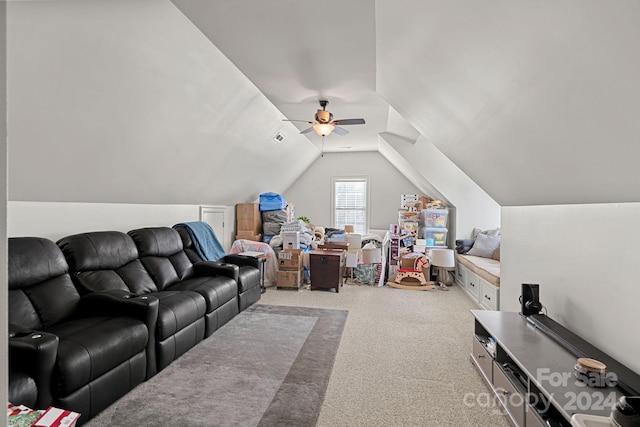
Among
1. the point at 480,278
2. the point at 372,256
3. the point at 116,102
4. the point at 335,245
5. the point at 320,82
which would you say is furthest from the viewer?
the point at 335,245

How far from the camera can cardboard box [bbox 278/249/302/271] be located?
18.3 ft

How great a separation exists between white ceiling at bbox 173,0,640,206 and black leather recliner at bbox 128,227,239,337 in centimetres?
209

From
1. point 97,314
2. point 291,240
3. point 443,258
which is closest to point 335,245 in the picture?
point 291,240

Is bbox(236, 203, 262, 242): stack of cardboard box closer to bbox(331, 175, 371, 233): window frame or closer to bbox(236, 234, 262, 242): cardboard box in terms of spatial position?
bbox(236, 234, 262, 242): cardboard box

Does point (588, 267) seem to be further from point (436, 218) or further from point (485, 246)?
point (436, 218)

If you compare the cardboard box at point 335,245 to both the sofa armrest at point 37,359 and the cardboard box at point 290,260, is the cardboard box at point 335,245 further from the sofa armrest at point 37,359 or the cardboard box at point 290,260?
the sofa armrest at point 37,359

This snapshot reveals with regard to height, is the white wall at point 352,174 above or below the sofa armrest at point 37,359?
above

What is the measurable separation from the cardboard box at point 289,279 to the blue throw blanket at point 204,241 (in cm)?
108

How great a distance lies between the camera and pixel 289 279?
5.55 meters

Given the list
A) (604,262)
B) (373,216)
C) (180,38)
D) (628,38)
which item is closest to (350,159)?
(373,216)

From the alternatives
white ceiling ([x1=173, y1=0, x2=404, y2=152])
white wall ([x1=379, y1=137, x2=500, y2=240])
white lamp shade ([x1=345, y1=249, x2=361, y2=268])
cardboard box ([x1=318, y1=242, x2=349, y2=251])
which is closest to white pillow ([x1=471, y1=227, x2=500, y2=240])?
white wall ([x1=379, y1=137, x2=500, y2=240])

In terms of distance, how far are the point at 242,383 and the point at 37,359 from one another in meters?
1.29

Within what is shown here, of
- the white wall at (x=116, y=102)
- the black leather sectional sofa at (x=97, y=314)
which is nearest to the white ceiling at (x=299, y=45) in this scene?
the white wall at (x=116, y=102)

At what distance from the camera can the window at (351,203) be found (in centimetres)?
821
